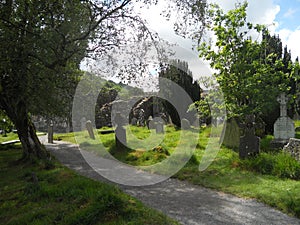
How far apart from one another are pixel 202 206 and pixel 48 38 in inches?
213

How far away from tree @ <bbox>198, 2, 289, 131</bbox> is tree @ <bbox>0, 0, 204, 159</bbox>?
5582mm

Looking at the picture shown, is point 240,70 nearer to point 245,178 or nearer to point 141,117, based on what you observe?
point 245,178

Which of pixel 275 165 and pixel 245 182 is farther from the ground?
pixel 275 165

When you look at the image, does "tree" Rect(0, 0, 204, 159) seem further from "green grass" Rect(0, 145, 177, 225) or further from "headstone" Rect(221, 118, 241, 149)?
"headstone" Rect(221, 118, 241, 149)

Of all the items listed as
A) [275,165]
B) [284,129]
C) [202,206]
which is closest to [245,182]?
[275,165]

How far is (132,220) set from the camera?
3922 mm

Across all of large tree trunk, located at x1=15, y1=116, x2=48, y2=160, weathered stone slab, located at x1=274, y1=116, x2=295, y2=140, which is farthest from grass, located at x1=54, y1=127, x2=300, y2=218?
large tree trunk, located at x1=15, y1=116, x2=48, y2=160

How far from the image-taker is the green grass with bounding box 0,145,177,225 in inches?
159

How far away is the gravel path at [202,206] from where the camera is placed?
13.9 feet

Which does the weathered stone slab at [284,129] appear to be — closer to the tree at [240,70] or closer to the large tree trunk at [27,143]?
the tree at [240,70]

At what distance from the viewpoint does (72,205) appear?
4.59 metres

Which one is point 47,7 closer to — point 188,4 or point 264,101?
point 188,4

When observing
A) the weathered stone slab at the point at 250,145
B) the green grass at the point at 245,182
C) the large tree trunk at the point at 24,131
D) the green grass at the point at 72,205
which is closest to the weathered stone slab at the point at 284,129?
the green grass at the point at 245,182

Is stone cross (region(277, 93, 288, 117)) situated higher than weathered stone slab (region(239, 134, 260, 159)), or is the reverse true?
stone cross (region(277, 93, 288, 117))
